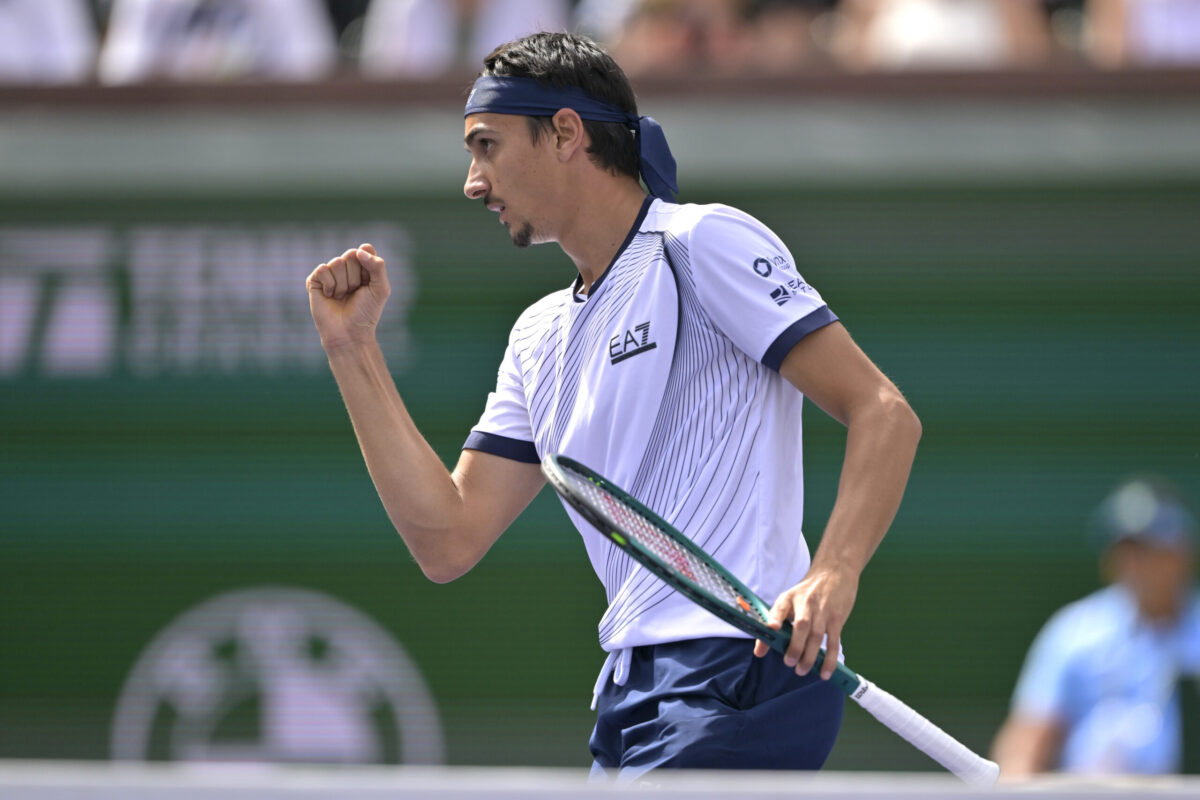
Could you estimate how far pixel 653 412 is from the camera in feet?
9.99

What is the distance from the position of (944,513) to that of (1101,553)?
2.01ft

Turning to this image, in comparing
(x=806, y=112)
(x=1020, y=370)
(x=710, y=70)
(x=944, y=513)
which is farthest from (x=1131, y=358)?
(x=710, y=70)

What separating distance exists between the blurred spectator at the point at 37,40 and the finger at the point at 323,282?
4510 mm

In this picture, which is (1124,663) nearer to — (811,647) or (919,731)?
(919,731)

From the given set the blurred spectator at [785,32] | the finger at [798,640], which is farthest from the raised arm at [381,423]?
the blurred spectator at [785,32]

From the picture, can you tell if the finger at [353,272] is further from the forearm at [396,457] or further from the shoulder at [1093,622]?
the shoulder at [1093,622]

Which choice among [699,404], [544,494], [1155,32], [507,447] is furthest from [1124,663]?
[699,404]

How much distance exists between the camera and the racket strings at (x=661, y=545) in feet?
9.24

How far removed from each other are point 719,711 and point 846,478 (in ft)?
1.47

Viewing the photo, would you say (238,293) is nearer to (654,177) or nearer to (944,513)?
(944,513)

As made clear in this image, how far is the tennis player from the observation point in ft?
9.41

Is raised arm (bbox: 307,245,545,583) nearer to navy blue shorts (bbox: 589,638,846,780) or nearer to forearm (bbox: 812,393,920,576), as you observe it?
navy blue shorts (bbox: 589,638,846,780)

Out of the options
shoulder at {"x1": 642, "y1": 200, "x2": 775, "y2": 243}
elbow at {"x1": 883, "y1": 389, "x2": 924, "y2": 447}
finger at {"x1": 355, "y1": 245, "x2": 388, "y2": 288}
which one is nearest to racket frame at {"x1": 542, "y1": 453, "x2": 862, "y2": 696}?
elbow at {"x1": 883, "y1": 389, "x2": 924, "y2": 447}

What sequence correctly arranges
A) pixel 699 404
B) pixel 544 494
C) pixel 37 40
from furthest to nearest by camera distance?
pixel 37 40
pixel 544 494
pixel 699 404
